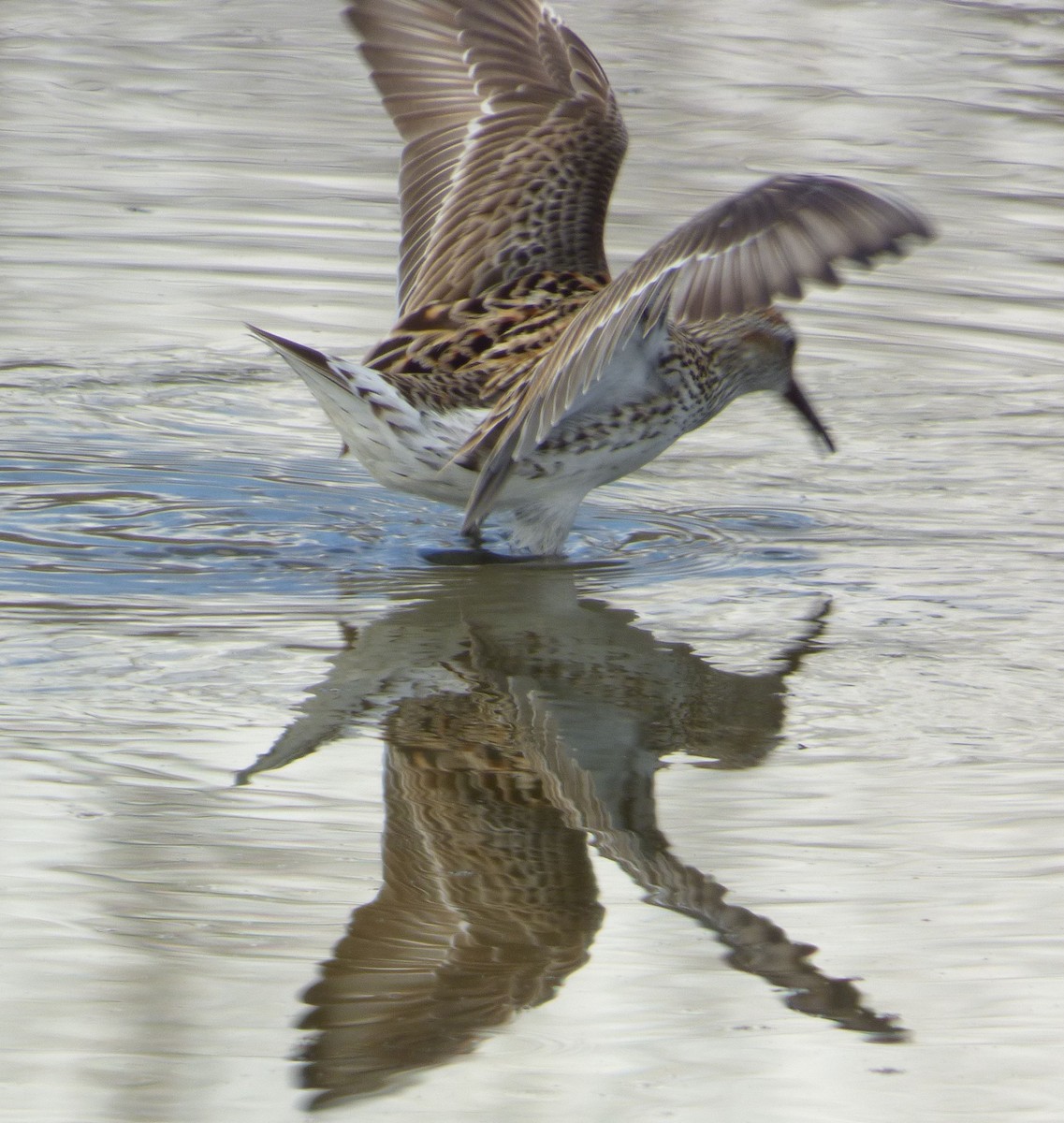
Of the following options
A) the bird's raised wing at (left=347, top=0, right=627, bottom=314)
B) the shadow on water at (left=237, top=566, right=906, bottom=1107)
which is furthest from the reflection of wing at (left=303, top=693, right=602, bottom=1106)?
the bird's raised wing at (left=347, top=0, right=627, bottom=314)

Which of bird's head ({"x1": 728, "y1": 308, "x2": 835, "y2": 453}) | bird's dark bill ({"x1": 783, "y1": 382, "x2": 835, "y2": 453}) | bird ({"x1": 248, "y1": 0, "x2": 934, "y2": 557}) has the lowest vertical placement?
bird's dark bill ({"x1": 783, "y1": 382, "x2": 835, "y2": 453})

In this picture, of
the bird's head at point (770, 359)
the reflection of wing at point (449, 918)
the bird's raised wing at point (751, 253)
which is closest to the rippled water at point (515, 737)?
the reflection of wing at point (449, 918)

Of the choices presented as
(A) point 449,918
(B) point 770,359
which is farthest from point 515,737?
(B) point 770,359

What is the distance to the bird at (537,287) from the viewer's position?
431cm

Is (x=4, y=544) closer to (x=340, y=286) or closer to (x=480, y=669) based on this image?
(x=480, y=669)

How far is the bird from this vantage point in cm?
431

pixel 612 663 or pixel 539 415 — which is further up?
pixel 539 415

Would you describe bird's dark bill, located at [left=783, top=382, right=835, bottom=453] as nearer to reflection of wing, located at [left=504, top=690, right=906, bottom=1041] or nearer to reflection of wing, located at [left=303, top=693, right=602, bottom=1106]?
reflection of wing, located at [left=504, top=690, right=906, bottom=1041]

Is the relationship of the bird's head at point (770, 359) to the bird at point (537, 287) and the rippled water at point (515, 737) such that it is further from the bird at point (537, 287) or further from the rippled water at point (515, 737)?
the rippled water at point (515, 737)

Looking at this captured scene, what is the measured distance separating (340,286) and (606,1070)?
5710 millimetres

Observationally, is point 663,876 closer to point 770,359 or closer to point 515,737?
point 515,737

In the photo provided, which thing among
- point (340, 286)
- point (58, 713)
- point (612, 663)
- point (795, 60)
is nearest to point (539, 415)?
point (612, 663)

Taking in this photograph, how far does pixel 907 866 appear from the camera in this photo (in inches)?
138

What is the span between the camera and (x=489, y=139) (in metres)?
6.35
